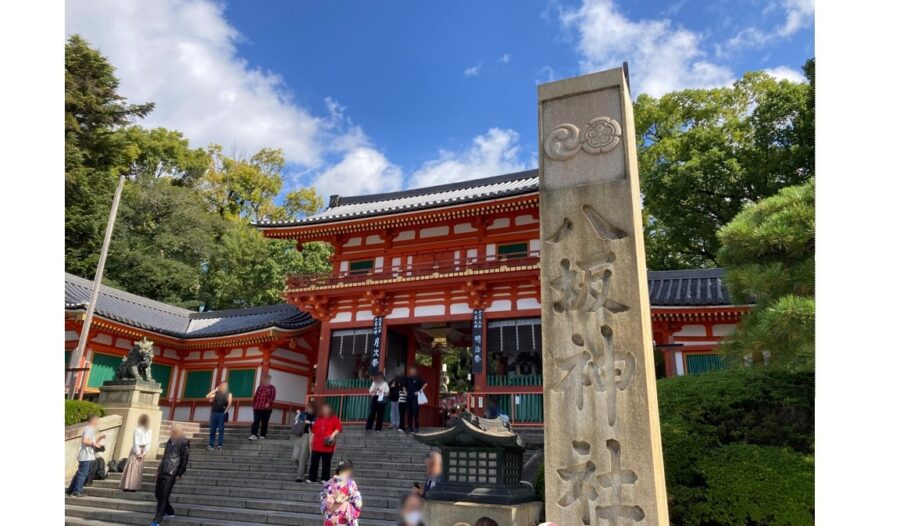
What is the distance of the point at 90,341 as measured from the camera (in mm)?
16812

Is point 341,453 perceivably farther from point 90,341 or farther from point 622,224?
point 90,341

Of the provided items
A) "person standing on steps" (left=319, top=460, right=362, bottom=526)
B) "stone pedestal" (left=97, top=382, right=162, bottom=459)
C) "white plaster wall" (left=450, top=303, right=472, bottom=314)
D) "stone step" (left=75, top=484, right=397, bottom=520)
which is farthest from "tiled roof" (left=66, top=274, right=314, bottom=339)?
"person standing on steps" (left=319, top=460, right=362, bottom=526)

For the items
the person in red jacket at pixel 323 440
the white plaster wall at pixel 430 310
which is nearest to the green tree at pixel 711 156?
the white plaster wall at pixel 430 310

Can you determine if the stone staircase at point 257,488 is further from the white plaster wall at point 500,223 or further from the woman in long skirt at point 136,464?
the white plaster wall at point 500,223

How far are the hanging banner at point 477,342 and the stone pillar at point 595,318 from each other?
10169 mm

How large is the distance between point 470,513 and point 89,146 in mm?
27780

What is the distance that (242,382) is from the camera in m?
18.3

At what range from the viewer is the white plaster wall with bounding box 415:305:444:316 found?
1581cm

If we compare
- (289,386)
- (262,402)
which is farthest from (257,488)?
(289,386)

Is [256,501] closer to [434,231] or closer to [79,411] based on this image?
[79,411]

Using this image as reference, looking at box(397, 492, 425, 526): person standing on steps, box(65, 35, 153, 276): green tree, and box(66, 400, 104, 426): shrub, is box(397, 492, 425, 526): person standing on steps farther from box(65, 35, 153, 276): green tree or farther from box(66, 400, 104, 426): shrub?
box(65, 35, 153, 276): green tree

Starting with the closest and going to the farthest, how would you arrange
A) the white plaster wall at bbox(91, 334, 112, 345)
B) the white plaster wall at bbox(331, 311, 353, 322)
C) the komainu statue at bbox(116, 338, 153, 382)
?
the komainu statue at bbox(116, 338, 153, 382), the white plaster wall at bbox(331, 311, 353, 322), the white plaster wall at bbox(91, 334, 112, 345)

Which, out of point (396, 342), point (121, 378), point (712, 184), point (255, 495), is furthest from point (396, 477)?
point (712, 184)

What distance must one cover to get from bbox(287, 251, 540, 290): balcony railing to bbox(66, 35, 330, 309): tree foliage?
368 inches
